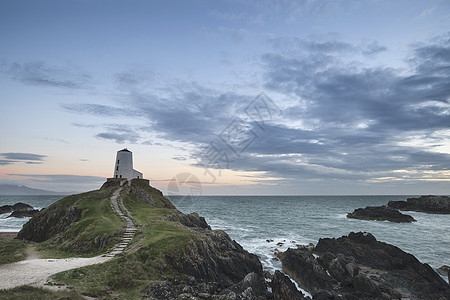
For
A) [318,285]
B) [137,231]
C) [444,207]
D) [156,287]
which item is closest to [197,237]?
[137,231]

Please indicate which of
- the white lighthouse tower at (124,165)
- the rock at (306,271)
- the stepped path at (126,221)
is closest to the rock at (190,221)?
the stepped path at (126,221)

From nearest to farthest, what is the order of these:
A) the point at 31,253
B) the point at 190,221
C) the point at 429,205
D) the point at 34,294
Result: 1. the point at 34,294
2. the point at 31,253
3. the point at 190,221
4. the point at 429,205

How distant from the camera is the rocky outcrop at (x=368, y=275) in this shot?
27688mm

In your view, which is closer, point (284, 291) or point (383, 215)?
point (284, 291)

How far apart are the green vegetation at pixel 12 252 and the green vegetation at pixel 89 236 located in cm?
188

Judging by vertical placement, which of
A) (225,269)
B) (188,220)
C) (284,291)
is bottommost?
(284,291)

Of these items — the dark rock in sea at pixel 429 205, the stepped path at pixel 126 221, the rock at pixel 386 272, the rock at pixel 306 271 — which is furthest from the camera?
the dark rock in sea at pixel 429 205

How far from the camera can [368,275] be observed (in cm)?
3369

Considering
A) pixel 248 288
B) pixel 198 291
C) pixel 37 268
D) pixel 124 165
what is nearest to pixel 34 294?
pixel 37 268

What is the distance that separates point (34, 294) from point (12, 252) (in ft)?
58.5

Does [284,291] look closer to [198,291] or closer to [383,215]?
[198,291]

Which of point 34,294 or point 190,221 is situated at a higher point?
point 34,294

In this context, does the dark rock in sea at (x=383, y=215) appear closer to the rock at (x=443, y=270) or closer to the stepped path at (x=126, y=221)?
the rock at (x=443, y=270)

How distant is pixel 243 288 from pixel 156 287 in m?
8.11
